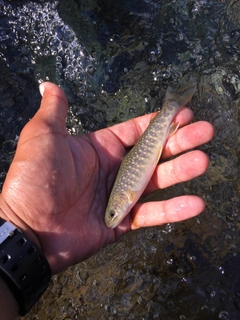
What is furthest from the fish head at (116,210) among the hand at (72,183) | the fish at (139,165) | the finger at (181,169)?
the finger at (181,169)

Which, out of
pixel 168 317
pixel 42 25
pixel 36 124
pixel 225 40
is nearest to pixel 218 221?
pixel 168 317

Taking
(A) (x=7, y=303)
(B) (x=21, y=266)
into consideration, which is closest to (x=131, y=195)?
(B) (x=21, y=266)

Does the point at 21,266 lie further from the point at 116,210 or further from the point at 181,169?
the point at 181,169

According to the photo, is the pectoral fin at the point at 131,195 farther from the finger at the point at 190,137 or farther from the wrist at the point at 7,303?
the wrist at the point at 7,303

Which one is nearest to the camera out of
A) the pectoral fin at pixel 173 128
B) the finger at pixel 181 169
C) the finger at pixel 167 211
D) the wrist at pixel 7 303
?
the wrist at pixel 7 303

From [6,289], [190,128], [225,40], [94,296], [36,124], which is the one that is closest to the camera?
[6,289]

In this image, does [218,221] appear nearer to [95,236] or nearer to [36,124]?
[95,236]
